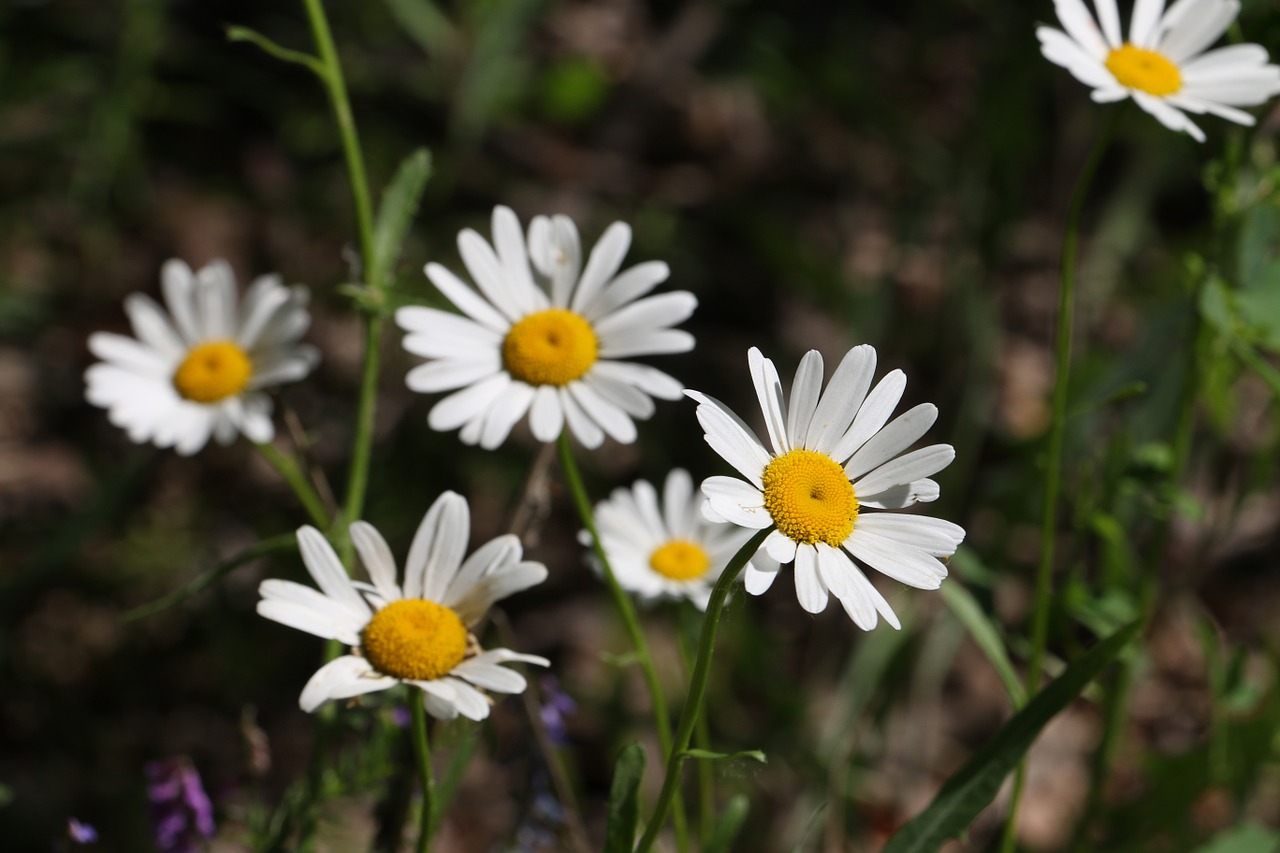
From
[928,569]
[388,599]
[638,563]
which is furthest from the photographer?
[638,563]

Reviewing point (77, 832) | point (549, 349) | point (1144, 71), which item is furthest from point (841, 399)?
point (77, 832)

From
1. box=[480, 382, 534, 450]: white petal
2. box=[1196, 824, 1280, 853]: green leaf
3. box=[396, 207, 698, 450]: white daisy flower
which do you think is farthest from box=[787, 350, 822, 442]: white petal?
box=[1196, 824, 1280, 853]: green leaf

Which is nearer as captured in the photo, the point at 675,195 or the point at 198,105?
the point at 198,105

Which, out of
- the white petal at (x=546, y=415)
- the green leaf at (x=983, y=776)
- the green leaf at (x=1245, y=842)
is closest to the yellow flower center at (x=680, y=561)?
the white petal at (x=546, y=415)

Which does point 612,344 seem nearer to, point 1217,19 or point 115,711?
point 1217,19

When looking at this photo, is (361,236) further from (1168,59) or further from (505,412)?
(1168,59)

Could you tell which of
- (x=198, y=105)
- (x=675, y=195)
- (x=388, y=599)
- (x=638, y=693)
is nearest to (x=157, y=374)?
(x=388, y=599)
